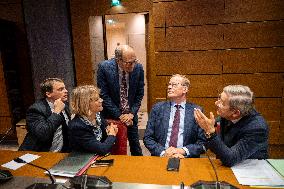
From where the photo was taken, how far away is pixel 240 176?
5.28 ft

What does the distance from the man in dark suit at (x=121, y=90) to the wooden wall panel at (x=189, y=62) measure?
2.54ft

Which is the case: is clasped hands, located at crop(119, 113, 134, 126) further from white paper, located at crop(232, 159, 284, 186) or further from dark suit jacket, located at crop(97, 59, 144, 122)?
white paper, located at crop(232, 159, 284, 186)

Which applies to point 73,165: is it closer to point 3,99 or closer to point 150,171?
point 150,171

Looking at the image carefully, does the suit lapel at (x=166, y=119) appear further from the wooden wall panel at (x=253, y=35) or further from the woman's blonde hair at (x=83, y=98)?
the wooden wall panel at (x=253, y=35)

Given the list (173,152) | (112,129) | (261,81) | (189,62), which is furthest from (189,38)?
(112,129)

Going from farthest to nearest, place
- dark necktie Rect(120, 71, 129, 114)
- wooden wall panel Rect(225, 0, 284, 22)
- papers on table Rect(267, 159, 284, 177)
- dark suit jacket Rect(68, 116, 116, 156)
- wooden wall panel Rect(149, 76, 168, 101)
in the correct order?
wooden wall panel Rect(149, 76, 168, 101)
wooden wall panel Rect(225, 0, 284, 22)
dark necktie Rect(120, 71, 129, 114)
dark suit jacket Rect(68, 116, 116, 156)
papers on table Rect(267, 159, 284, 177)

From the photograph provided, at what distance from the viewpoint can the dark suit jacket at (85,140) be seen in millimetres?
2008

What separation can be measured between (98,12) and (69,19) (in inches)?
23.0

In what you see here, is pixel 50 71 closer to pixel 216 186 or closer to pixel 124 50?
pixel 124 50

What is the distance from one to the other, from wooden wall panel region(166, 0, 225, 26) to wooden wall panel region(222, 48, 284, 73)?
0.54 meters

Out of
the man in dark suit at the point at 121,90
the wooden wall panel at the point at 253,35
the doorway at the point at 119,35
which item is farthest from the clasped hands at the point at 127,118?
the doorway at the point at 119,35

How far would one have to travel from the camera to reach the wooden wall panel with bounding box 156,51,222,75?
386cm

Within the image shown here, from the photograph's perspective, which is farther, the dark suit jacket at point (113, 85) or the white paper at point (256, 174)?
the dark suit jacket at point (113, 85)

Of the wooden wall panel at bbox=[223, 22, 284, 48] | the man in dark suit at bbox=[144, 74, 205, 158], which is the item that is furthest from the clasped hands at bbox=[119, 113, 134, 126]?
the wooden wall panel at bbox=[223, 22, 284, 48]
